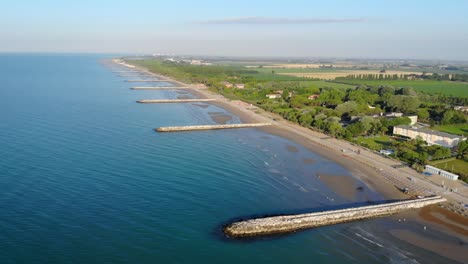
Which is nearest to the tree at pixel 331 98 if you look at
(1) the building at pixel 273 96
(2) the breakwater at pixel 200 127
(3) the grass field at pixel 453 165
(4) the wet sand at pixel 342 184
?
(1) the building at pixel 273 96

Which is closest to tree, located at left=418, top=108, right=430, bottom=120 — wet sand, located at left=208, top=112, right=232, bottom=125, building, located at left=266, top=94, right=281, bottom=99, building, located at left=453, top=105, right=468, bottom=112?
building, located at left=453, top=105, right=468, bottom=112

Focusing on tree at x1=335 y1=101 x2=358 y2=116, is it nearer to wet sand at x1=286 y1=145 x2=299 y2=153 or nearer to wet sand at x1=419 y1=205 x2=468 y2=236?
wet sand at x1=286 y1=145 x2=299 y2=153

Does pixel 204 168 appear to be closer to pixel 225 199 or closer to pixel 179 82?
pixel 225 199

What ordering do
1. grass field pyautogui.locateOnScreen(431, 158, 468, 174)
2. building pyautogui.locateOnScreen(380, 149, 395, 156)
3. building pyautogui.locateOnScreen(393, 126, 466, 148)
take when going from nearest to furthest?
grass field pyautogui.locateOnScreen(431, 158, 468, 174) → building pyautogui.locateOnScreen(380, 149, 395, 156) → building pyautogui.locateOnScreen(393, 126, 466, 148)

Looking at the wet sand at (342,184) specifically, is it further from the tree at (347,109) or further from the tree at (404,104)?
the tree at (404,104)

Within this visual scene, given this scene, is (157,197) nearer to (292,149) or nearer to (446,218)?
(446,218)
